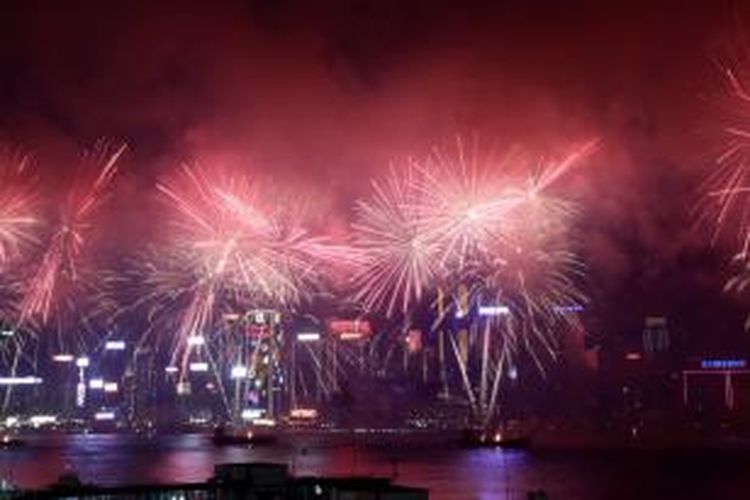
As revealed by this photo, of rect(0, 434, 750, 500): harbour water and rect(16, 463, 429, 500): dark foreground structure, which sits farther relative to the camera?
rect(0, 434, 750, 500): harbour water

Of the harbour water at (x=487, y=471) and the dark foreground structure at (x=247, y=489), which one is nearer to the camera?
the dark foreground structure at (x=247, y=489)

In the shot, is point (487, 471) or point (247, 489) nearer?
point (247, 489)

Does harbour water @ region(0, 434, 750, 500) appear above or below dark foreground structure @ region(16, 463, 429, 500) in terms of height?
below

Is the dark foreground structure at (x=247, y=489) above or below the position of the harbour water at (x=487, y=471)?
above

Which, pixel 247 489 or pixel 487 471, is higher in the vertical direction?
pixel 247 489
